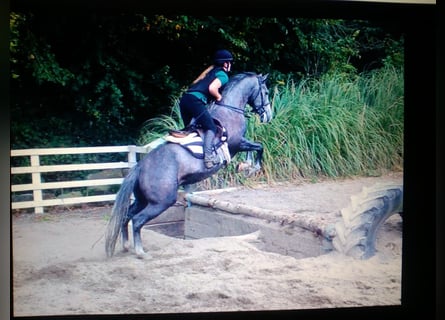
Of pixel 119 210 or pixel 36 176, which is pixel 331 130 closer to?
pixel 119 210

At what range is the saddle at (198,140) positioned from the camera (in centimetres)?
302

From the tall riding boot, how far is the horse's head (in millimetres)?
332

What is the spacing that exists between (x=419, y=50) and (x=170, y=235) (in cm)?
207

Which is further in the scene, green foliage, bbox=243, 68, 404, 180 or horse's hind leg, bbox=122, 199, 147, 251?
green foliage, bbox=243, 68, 404, 180

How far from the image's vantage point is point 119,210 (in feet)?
9.76

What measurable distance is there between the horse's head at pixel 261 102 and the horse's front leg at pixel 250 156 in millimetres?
172

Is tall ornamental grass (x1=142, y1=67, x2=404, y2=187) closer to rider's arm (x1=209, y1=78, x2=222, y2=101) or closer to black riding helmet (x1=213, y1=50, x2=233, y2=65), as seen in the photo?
rider's arm (x1=209, y1=78, x2=222, y2=101)

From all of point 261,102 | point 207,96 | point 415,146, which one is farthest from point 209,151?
point 415,146

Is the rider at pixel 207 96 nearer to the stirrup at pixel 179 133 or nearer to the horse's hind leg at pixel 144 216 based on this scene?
the stirrup at pixel 179 133

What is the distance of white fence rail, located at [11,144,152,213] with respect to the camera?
290 cm

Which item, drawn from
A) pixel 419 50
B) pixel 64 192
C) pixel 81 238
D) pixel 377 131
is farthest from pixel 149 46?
pixel 419 50

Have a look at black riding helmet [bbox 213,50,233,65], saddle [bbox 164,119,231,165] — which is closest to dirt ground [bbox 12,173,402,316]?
saddle [bbox 164,119,231,165]

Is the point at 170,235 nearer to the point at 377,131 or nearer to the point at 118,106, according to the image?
the point at 118,106

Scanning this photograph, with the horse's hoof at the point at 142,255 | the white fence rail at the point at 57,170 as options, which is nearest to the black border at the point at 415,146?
the horse's hoof at the point at 142,255
